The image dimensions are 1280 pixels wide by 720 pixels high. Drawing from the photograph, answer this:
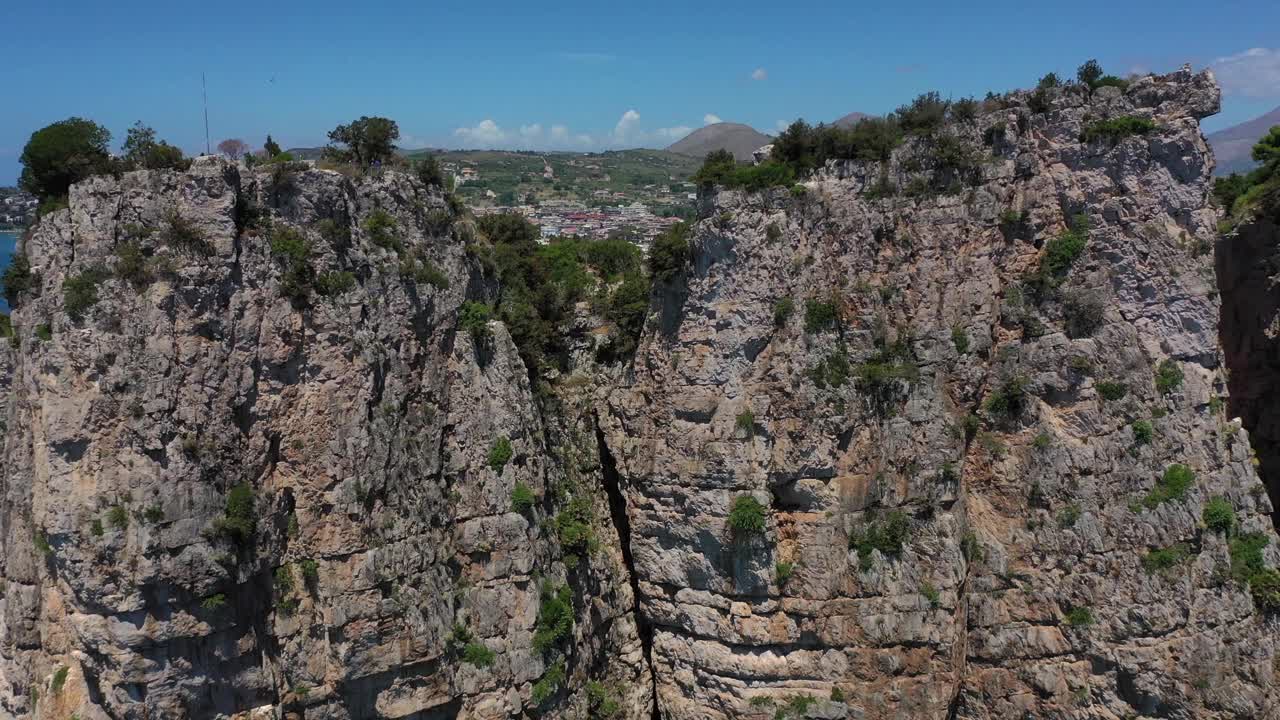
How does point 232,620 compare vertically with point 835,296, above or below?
below

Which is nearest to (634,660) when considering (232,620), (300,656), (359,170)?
(300,656)

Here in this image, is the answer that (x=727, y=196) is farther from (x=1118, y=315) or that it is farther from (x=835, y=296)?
(x=1118, y=315)

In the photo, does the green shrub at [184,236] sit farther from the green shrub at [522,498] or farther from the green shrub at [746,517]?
the green shrub at [746,517]

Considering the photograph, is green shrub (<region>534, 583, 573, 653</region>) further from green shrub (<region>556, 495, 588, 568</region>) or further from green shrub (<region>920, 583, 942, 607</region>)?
green shrub (<region>920, 583, 942, 607</region>)

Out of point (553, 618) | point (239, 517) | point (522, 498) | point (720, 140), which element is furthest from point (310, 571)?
point (720, 140)

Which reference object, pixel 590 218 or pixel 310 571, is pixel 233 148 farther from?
pixel 590 218

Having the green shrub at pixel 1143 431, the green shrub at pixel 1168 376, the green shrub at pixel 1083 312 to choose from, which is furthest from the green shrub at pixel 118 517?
the green shrub at pixel 1168 376

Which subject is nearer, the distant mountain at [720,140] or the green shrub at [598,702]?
the green shrub at [598,702]
